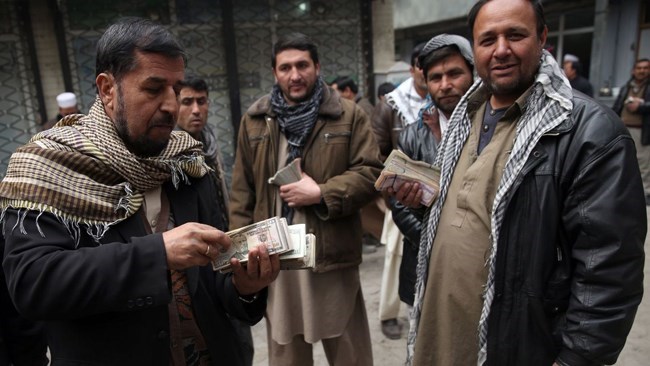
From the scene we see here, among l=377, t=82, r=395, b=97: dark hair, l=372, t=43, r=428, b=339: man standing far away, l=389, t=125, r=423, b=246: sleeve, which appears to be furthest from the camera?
l=377, t=82, r=395, b=97: dark hair

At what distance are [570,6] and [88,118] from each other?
12.7 m

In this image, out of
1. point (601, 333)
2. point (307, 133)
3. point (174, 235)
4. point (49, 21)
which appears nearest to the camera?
point (174, 235)

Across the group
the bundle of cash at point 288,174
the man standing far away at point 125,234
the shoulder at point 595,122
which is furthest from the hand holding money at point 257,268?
the shoulder at point 595,122

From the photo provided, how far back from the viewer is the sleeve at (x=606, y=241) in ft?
4.65

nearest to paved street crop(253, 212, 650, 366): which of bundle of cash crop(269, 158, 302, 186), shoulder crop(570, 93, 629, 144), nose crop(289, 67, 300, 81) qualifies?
bundle of cash crop(269, 158, 302, 186)

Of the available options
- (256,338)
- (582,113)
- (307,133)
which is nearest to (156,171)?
(307,133)

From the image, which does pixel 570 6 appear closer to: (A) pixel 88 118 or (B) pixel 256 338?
(B) pixel 256 338

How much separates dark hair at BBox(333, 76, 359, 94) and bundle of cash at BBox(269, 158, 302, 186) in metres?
3.33

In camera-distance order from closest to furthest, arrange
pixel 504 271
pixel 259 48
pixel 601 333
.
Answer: pixel 601 333, pixel 504 271, pixel 259 48

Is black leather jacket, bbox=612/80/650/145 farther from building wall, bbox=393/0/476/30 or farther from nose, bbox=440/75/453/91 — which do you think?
building wall, bbox=393/0/476/30

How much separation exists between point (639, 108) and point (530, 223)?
Answer: 6068mm

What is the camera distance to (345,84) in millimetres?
5594

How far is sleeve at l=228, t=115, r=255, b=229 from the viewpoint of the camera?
2.72m

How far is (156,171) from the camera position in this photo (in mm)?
1499
